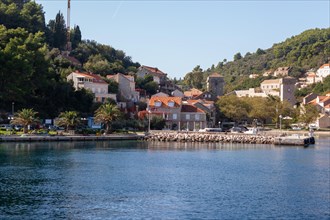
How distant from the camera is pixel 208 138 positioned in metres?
83.2

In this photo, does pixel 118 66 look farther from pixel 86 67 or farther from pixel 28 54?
pixel 28 54

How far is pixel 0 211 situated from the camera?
1149 inches

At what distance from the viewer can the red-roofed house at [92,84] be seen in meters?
94.1

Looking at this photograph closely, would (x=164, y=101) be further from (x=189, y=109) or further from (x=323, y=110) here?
(x=323, y=110)

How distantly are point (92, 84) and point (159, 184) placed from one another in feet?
190

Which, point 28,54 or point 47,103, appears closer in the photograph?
point 28,54

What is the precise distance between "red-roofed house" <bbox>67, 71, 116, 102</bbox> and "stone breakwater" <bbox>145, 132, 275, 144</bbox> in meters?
15.9

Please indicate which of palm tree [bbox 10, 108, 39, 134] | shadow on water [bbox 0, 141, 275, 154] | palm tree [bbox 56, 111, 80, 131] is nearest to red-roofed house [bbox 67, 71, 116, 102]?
palm tree [bbox 56, 111, 80, 131]

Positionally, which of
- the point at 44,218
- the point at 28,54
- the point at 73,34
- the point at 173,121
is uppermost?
the point at 73,34

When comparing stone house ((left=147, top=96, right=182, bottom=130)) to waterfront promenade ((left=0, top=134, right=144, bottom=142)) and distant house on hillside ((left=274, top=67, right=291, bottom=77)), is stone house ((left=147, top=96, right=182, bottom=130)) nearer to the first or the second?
waterfront promenade ((left=0, top=134, right=144, bottom=142))

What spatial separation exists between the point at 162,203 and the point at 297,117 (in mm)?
89194

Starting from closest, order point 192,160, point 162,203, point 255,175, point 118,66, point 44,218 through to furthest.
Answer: point 44,218 → point 162,203 → point 255,175 → point 192,160 → point 118,66

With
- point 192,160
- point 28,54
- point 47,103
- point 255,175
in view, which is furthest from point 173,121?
point 255,175

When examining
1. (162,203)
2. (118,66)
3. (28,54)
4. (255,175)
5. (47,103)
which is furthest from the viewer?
(118,66)
